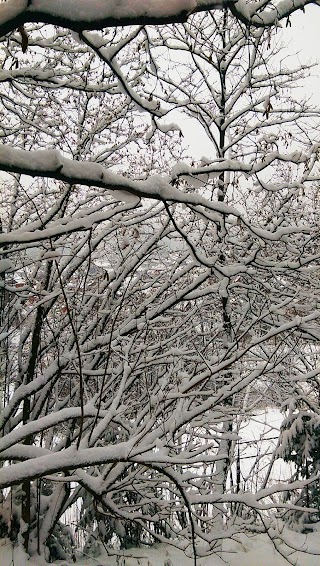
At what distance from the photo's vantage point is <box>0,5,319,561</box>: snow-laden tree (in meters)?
2.41

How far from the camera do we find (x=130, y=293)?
5320 millimetres

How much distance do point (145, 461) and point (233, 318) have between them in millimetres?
5162

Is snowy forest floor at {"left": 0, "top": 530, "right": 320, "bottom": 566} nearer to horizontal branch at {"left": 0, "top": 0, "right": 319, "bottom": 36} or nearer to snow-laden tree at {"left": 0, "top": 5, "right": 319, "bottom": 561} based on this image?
snow-laden tree at {"left": 0, "top": 5, "right": 319, "bottom": 561}

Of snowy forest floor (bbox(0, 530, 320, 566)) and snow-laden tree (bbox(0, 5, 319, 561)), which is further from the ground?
snow-laden tree (bbox(0, 5, 319, 561))

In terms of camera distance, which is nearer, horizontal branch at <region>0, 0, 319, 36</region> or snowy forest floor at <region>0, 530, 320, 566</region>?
horizontal branch at <region>0, 0, 319, 36</region>

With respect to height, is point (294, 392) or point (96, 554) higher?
point (294, 392)

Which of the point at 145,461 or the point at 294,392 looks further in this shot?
the point at 294,392

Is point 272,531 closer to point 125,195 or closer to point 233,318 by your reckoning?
point 125,195

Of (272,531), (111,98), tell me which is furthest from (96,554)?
(111,98)

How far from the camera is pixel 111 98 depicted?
601 cm

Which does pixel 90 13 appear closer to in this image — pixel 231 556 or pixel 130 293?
pixel 130 293

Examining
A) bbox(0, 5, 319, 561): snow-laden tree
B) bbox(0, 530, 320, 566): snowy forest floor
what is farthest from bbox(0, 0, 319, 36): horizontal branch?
bbox(0, 530, 320, 566): snowy forest floor

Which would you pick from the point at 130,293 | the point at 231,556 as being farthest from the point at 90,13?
the point at 231,556

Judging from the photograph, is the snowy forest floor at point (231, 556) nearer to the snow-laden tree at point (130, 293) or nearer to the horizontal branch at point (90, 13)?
the snow-laden tree at point (130, 293)
